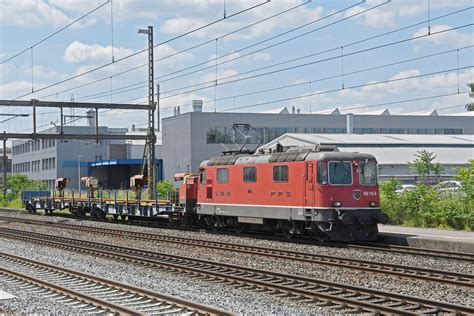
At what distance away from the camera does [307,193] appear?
2152 centimetres

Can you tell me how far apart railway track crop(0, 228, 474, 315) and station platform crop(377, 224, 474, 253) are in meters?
6.97

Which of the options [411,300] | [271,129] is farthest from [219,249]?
[271,129]

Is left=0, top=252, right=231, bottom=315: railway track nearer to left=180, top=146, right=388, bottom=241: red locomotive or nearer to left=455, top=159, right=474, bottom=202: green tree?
left=180, top=146, right=388, bottom=241: red locomotive

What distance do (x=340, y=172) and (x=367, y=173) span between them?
1099 millimetres

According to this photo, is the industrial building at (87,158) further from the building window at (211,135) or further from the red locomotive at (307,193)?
the red locomotive at (307,193)

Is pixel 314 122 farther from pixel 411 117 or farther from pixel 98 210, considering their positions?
pixel 98 210

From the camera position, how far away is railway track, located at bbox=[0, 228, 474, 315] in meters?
11.1

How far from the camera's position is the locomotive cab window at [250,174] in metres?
24.1

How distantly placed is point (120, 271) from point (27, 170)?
310 ft

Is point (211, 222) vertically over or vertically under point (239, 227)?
over

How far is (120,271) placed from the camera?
16406 millimetres

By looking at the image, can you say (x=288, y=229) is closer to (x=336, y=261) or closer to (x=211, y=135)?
(x=336, y=261)

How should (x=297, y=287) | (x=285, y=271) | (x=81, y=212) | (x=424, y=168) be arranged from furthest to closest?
(x=81, y=212) → (x=424, y=168) → (x=285, y=271) → (x=297, y=287)

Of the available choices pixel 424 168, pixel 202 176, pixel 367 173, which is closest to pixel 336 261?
pixel 367 173
